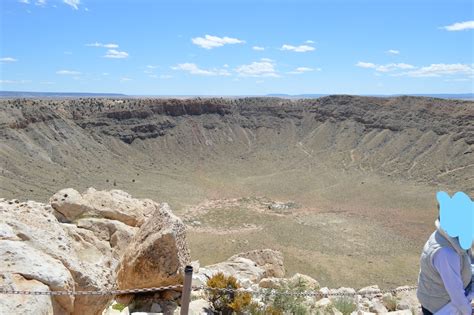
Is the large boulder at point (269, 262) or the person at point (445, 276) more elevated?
the person at point (445, 276)

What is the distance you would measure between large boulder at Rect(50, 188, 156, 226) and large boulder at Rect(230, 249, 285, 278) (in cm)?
605

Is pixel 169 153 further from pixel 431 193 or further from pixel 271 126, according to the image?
pixel 431 193

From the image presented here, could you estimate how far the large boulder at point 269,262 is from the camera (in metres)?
18.7

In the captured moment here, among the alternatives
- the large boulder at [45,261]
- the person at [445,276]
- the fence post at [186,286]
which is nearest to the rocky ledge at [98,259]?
the large boulder at [45,261]

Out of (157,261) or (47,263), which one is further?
(157,261)

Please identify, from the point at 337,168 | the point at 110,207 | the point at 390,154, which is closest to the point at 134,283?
the point at 110,207

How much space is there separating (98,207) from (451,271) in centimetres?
1226

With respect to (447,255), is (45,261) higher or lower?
lower

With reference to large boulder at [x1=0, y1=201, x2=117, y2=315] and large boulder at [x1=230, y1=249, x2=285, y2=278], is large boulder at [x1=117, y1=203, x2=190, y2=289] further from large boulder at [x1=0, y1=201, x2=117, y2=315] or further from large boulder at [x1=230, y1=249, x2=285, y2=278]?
large boulder at [x1=230, y1=249, x2=285, y2=278]

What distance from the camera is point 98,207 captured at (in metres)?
14.5

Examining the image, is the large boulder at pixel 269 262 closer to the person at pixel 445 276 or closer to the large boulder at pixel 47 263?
the large boulder at pixel 47 263

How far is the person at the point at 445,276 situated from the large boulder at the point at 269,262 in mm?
14343

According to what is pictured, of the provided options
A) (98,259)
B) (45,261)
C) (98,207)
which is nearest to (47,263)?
(45,261)

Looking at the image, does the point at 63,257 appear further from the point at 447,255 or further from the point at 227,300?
the point at 447,255
